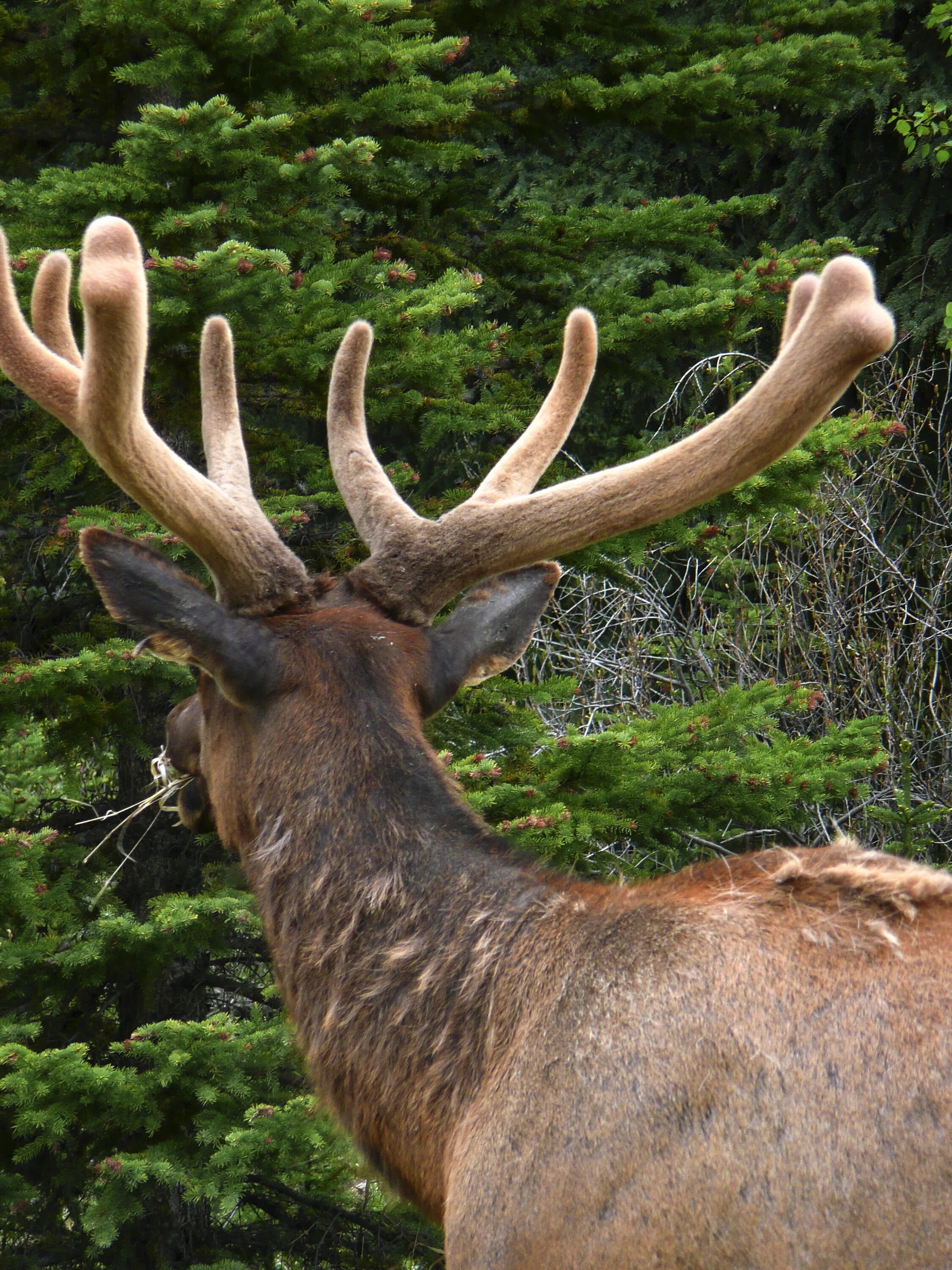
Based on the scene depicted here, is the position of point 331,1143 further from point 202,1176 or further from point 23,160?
point 23,160

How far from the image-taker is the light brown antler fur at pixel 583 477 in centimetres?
263

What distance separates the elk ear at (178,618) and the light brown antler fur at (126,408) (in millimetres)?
137

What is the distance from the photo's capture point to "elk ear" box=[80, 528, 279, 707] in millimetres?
2713

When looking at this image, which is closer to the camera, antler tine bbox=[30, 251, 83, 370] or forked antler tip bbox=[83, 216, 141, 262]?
forked antler tip bbox=[83, 216, 141, 262]

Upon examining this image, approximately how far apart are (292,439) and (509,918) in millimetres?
2943

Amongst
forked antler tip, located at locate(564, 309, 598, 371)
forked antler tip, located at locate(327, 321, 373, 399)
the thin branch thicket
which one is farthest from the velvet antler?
the thin branch thicket

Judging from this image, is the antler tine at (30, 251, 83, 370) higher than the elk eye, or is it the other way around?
the antler tine at (30, 251, 83, 370)

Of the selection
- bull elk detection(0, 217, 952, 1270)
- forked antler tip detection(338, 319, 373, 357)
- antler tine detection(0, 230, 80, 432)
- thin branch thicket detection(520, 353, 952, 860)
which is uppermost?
antler tine detection(0, 230, 80, 432)

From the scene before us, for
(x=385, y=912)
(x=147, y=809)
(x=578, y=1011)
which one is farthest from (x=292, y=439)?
(x=578, y=1011)

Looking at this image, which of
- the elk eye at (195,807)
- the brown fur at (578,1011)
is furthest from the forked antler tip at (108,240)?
the elk eye at (195,807)

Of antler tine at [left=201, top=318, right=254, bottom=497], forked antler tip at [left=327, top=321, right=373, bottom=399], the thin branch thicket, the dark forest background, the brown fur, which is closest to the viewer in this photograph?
the brown fur

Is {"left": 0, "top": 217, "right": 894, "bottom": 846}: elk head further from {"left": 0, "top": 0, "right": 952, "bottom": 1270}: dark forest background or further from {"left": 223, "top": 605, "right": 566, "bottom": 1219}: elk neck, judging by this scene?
{"left": 0, "top": 0, "right": 952, "bottom": 1270}: dark forest background

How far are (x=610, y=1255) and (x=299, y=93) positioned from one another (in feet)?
14.6

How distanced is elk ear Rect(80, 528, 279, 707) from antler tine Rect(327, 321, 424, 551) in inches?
20.4
